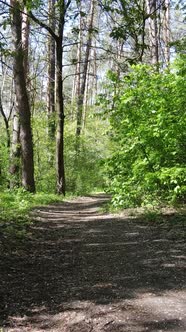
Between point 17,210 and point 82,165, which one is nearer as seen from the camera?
point 17,210

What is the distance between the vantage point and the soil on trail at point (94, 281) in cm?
331

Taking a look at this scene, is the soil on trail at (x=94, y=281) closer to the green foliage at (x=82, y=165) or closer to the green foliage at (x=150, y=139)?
the green foliage at (x=150, y=139)

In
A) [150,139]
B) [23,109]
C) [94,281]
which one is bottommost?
[94,281]

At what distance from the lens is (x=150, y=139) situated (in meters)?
7.61

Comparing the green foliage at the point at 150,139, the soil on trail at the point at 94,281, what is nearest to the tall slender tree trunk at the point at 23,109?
the green foliage at the point at 150,139

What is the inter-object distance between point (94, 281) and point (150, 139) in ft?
12.8

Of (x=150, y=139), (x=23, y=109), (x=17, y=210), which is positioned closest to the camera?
(x=150, y=139)

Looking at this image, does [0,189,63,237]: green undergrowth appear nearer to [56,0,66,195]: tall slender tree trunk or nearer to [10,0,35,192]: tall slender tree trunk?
[10,0,35,192]: tall slender tree trunk

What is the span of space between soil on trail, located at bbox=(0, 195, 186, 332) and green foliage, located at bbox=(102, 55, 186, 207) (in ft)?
3.70

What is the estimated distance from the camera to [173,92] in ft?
24.8

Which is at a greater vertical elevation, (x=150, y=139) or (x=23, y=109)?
(x=23, y=109)

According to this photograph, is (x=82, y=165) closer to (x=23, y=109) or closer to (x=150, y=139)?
(x=23, y=109)

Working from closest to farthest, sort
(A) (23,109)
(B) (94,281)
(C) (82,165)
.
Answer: (B) (94,281), (A) (23,109), (C) (82,165)

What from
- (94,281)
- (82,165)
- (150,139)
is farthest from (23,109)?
(82,165)
